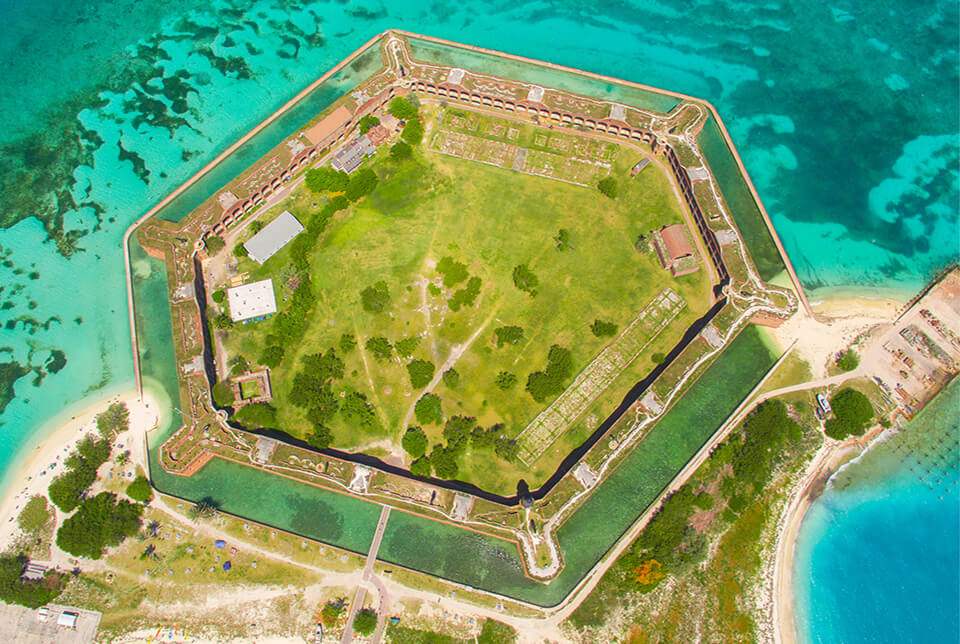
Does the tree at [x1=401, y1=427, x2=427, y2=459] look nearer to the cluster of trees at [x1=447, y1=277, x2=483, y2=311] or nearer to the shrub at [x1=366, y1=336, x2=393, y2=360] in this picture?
the shrub at [x1=366, y1=336, x2=393, y2=360]

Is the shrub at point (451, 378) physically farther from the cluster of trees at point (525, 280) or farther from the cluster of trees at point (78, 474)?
the cluster of trees at point (78, 474)

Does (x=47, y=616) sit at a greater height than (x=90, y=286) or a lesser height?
lesser

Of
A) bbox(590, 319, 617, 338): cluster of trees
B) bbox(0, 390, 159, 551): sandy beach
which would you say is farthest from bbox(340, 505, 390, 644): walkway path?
bbox(590, 319, 617, 338): cluster of trees

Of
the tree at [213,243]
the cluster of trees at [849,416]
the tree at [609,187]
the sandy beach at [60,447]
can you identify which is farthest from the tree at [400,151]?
the cluster of trees at [849,416]

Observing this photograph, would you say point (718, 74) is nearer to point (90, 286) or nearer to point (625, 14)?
point (625, 14)

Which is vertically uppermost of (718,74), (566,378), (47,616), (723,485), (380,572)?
(718,74)

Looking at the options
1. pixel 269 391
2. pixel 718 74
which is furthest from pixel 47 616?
pixel 718 74

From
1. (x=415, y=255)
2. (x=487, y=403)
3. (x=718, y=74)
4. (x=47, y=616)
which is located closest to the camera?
(x=47, y=616)
